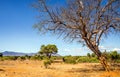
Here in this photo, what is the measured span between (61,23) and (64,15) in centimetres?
90

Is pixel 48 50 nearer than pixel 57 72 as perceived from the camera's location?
No

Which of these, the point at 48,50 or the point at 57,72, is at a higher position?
the point at 48,50

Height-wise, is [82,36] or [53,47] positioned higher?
[53,47]

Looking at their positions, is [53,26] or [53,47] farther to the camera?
[53,47]

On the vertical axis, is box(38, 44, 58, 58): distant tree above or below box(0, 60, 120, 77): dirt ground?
above

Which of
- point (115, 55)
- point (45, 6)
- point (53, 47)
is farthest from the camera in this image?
point (53, 47)

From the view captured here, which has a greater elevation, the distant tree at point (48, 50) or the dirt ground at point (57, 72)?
the distant tree at point (48, 50)

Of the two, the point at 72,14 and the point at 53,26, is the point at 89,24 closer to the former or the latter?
the point at 72,14

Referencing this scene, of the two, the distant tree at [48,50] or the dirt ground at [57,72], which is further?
the distant tree at [48,50]

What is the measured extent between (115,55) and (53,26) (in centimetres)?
2279

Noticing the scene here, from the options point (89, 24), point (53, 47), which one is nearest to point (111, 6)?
point (89, 24)

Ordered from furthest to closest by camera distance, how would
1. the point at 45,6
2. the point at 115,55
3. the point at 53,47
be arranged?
1. the point at 53,47
2. the point at 115,55
3. the point at 45,6

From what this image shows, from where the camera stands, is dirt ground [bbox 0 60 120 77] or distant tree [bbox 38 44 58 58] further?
distant tree [bbox 38 44 58 58]

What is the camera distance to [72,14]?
2217cm
